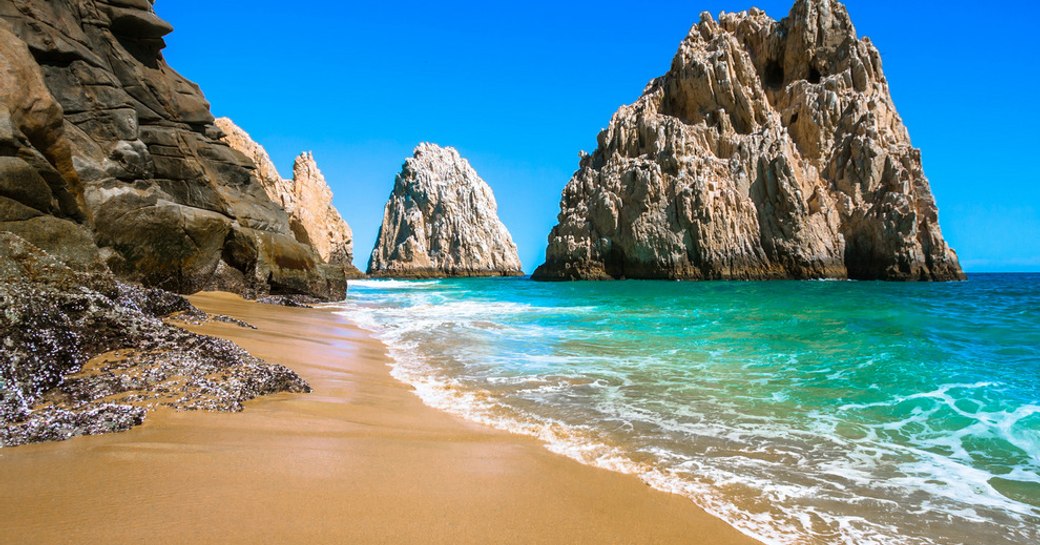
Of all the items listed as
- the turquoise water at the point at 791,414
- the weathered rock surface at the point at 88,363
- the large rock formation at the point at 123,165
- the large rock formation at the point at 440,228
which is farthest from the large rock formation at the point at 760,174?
the weathered rock surface at the point at 88,363

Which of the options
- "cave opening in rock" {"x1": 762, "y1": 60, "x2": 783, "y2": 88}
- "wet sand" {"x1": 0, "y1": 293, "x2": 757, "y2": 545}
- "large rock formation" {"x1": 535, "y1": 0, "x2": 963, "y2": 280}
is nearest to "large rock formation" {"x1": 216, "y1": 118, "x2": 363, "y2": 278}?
"large rock formation" {"x1": 535, "y1": 0, "x2": 963, "y2": 280}

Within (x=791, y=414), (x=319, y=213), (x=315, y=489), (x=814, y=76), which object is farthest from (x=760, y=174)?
(x=315, y=489)

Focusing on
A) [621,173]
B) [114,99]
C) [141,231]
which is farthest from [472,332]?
[621,173]

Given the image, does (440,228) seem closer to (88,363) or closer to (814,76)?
(814,76)

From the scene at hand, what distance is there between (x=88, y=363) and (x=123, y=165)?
10963mm

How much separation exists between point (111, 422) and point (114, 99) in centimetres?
1408

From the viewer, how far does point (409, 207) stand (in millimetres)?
106438

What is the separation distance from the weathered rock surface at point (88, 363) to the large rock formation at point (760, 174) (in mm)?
53082

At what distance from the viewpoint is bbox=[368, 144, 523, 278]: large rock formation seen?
10131 cm

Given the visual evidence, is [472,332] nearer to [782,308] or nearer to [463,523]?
[463,523]

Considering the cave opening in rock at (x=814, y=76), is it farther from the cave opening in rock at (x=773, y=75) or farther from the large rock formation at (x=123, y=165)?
the large rock formation at (x=123, y=165)

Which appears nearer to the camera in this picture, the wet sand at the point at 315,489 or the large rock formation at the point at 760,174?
the wet sand at the point at 315,489

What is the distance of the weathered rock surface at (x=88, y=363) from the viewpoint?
330 cm

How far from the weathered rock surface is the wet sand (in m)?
0.22
